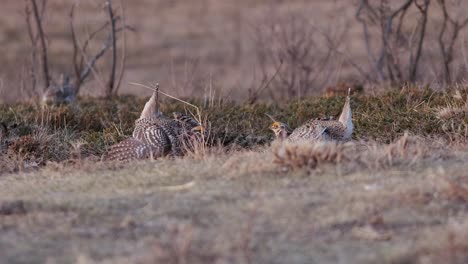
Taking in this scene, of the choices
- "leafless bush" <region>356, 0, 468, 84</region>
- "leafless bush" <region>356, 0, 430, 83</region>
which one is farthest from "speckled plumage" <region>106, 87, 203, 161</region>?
"leafless bush" <region>356, 0, 430, 83</region>

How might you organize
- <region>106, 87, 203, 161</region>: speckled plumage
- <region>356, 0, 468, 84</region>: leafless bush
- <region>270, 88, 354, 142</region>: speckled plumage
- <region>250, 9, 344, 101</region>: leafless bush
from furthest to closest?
<region>250, 9, 344, 101</region>: leafless bush, <region>356, 0, 468, 84</region>: leafless bush, <region>270, 88, 354, 142</region>: speckled plumage, <region>106, 87, 203, 161</region>: speckled plumage

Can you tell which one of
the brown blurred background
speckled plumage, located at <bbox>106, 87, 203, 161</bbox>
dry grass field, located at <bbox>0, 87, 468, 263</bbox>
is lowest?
the brown blurred background

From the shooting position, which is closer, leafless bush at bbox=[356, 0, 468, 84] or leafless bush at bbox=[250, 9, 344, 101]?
leafless bush at bbox=[356, 0, 468, 84]

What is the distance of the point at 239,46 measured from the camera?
2523 cm

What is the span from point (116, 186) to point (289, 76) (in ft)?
28.0

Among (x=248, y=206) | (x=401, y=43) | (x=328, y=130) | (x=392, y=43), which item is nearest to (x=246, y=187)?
(x=248, y=206)

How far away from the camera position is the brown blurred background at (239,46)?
1399cm

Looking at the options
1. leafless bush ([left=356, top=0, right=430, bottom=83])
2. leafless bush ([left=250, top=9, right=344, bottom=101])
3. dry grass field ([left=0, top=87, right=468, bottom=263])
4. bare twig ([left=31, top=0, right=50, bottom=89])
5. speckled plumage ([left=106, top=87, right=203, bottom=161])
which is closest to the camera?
dry grass field ([left=0, top=87, right=468, bottom=263])

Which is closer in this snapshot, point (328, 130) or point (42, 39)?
point (328, 130)

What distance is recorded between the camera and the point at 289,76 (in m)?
14.9

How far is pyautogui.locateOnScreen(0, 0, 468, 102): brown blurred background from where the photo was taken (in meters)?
14.0

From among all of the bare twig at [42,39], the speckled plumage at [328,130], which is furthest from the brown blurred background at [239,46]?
the speckled plumage at [328,130]

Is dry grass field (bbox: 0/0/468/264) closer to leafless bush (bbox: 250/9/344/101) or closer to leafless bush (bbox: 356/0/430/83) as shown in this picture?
leafless bush (bbox: 356/0/430/83)

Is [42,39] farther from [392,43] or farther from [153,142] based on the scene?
[153,142]
